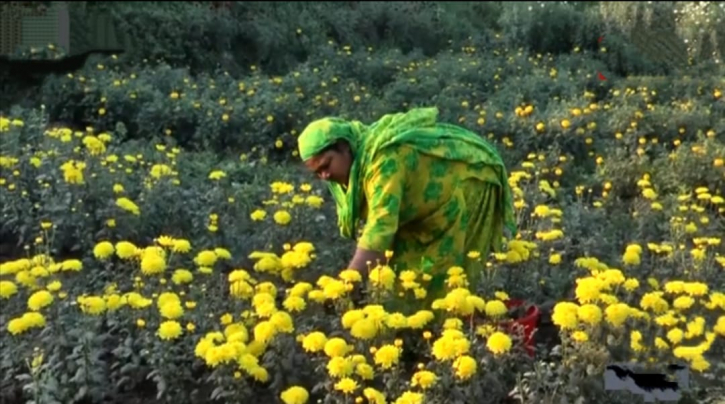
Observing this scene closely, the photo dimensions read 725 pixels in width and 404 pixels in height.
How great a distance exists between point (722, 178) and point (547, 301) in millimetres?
1941

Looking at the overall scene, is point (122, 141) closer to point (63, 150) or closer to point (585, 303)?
point (63, 150)

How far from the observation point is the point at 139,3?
39.8 ft

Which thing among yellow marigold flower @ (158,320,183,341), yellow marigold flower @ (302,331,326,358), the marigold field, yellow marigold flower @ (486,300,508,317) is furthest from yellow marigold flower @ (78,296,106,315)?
yellow marigold flower @ (486,300,508,317)

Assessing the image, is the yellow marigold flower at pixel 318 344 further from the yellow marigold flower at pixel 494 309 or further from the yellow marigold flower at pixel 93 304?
the yellow marigold flower at pixel 93 304

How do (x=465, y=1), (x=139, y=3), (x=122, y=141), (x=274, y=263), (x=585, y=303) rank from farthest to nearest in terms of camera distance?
(x=465, y=1), (x=139, y=3), (x=122, y=141), (x=274, y=263), (x=585, y=303)

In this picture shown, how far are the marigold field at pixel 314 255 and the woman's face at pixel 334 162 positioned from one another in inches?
12.2

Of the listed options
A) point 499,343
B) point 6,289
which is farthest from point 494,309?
point 6,289

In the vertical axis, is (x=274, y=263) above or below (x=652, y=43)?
below

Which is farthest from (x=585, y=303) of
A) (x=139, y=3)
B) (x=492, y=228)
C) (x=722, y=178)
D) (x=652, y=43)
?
(x=139, y=3)

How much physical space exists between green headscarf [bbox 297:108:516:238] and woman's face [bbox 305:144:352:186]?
0.02 m

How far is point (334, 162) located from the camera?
389 centimetres

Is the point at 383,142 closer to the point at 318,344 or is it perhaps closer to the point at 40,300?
the point at 318,344

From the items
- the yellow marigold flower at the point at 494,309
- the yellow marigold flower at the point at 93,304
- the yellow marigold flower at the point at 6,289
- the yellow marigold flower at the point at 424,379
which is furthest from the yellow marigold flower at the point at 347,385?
the yellow marigold flower at the point at 6,289

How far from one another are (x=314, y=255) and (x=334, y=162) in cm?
65
